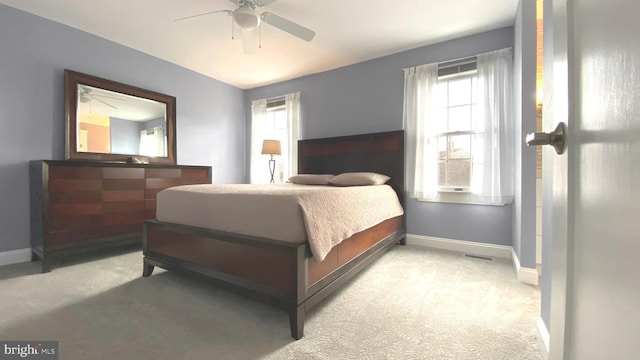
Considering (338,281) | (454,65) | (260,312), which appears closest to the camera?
(260,312)

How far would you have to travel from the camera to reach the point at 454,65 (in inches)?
120

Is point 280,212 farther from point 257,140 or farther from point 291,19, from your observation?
point 257,140

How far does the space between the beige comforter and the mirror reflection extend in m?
1.56

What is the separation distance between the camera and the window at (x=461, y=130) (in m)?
2.75

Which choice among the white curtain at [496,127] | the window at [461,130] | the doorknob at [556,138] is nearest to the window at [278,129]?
the window at [461,130]

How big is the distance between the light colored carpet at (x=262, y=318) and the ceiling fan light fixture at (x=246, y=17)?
2.24 metres

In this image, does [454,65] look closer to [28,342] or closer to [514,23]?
[514,23]

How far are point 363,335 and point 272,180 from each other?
11.0ft

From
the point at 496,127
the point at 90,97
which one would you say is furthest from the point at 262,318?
the point at 90,97

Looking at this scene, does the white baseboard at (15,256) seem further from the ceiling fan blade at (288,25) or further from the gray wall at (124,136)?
the ceiling fan blade at (288,25)

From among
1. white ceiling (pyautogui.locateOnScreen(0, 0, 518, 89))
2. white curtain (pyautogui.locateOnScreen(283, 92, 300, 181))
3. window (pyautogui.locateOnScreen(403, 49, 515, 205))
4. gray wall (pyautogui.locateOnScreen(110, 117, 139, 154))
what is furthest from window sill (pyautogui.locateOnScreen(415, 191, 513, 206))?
gray wall (pyautogui.locateOnScreen(110, 117, 139, 154))

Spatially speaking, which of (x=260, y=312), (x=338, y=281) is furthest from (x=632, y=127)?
(x=260, y=312)

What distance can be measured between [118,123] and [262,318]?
3.12 meters

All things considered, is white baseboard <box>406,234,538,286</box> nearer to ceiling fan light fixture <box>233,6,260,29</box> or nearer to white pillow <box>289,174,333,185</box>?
white pillow <box>289,174,333,185</box>
